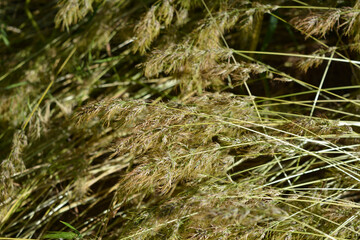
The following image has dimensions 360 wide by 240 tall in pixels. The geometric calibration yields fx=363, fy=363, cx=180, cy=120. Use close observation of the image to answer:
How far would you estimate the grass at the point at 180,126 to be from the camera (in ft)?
3.15

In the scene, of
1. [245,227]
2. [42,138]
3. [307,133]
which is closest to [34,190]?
[42,138]

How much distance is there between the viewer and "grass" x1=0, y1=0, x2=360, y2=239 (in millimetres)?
960

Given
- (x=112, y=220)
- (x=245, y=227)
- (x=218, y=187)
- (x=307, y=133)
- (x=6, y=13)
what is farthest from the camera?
(x=6, y=13)

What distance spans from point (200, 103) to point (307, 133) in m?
0.34

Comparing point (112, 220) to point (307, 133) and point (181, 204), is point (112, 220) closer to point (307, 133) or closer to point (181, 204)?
point (181, 204)

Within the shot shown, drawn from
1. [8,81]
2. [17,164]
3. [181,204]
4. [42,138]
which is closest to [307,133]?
[181,204]

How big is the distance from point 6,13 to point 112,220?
58.9 inches

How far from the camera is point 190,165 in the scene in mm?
960

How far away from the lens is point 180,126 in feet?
3.37

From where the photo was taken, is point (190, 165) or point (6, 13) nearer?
point (190, 165)

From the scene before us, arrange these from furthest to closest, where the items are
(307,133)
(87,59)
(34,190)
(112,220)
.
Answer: (87,59)
(34,190)
(112,220)
(307,133)

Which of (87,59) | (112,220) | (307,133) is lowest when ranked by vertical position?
(112,220)

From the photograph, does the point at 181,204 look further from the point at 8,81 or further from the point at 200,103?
the point at 8,81

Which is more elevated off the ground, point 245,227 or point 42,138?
point 42,138
